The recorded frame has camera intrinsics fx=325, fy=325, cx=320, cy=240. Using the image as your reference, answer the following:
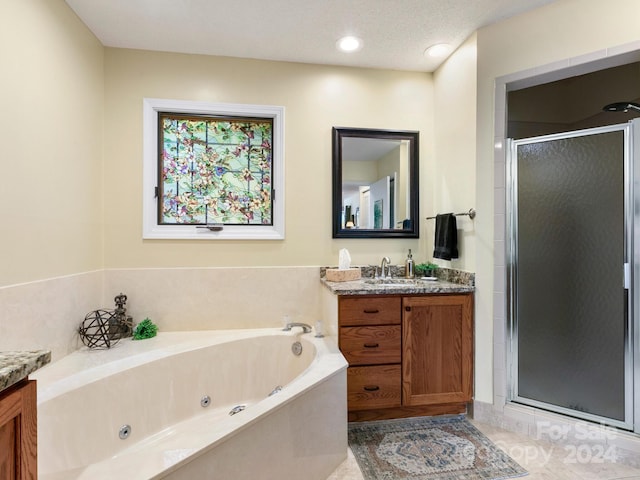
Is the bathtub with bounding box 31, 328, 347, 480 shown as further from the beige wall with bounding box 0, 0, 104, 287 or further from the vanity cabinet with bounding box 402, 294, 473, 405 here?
the beige wall with bounding box 0, 0, 104, 287

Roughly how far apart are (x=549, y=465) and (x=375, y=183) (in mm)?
2026

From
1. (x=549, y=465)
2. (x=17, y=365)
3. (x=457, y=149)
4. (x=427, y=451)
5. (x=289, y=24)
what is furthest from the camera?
(x=457, y=149)

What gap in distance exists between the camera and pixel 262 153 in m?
2.59

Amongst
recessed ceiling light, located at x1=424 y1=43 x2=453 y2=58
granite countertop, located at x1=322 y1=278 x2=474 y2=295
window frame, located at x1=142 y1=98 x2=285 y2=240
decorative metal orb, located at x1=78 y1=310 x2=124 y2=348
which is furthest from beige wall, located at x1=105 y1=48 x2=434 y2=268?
granite countertop, located at x1=322 y1=278 x2=474 y2=295

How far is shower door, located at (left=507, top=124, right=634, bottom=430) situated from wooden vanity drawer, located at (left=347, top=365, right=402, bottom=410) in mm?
753

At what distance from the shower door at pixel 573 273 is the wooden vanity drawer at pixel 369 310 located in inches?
29.7

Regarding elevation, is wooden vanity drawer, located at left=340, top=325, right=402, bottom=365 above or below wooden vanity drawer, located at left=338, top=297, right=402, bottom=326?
below

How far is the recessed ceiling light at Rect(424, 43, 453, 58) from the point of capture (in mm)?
2319

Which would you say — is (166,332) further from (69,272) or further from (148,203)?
(148,203)

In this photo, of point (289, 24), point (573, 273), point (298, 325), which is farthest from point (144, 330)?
point (573, 273)

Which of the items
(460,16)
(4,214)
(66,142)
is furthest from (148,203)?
(460,16)

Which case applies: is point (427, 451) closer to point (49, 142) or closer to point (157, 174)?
point (157, 174)

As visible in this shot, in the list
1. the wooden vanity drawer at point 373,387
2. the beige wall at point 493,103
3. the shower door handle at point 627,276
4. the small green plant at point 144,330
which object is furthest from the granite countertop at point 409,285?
the small green plant at point 144,330

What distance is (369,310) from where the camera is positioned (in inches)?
80.0
